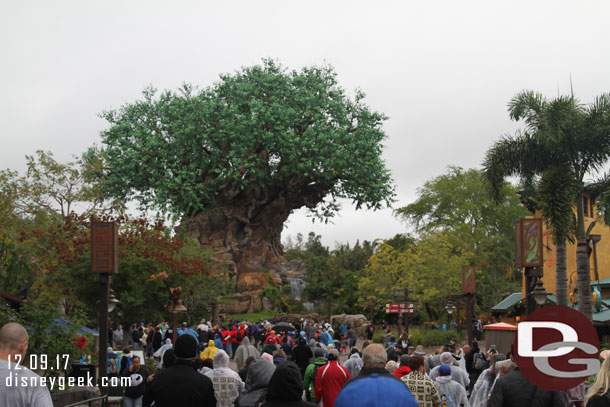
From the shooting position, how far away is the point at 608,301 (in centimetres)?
3075

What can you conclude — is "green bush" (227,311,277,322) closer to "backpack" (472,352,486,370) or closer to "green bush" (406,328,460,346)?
"green bush" (406,328,460,346)

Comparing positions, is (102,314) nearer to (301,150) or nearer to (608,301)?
(608,301)

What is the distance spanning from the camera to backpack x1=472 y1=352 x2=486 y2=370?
15344 mm

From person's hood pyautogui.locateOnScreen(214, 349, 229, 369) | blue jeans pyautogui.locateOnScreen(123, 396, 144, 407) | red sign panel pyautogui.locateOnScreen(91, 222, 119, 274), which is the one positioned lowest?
blue jeans pyautogui.locateOnScreen(123, 396, 144, 407)

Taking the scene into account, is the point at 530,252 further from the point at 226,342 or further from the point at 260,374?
the point at 226,342

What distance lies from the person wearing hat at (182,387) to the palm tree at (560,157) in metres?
19.3

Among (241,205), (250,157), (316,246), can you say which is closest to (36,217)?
(250,157)

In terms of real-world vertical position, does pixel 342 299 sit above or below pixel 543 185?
below

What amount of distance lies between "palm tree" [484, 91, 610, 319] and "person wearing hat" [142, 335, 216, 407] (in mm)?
19334

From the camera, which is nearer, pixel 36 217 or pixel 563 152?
pixel 563 152

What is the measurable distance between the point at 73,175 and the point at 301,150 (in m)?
21.3

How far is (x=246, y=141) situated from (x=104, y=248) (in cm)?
3250

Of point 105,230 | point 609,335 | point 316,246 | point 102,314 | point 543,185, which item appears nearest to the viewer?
point 102,314

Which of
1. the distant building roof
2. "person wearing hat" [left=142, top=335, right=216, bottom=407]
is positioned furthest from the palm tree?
"person wearing hat" [left=142, top=335, right=216, bottom=407]
